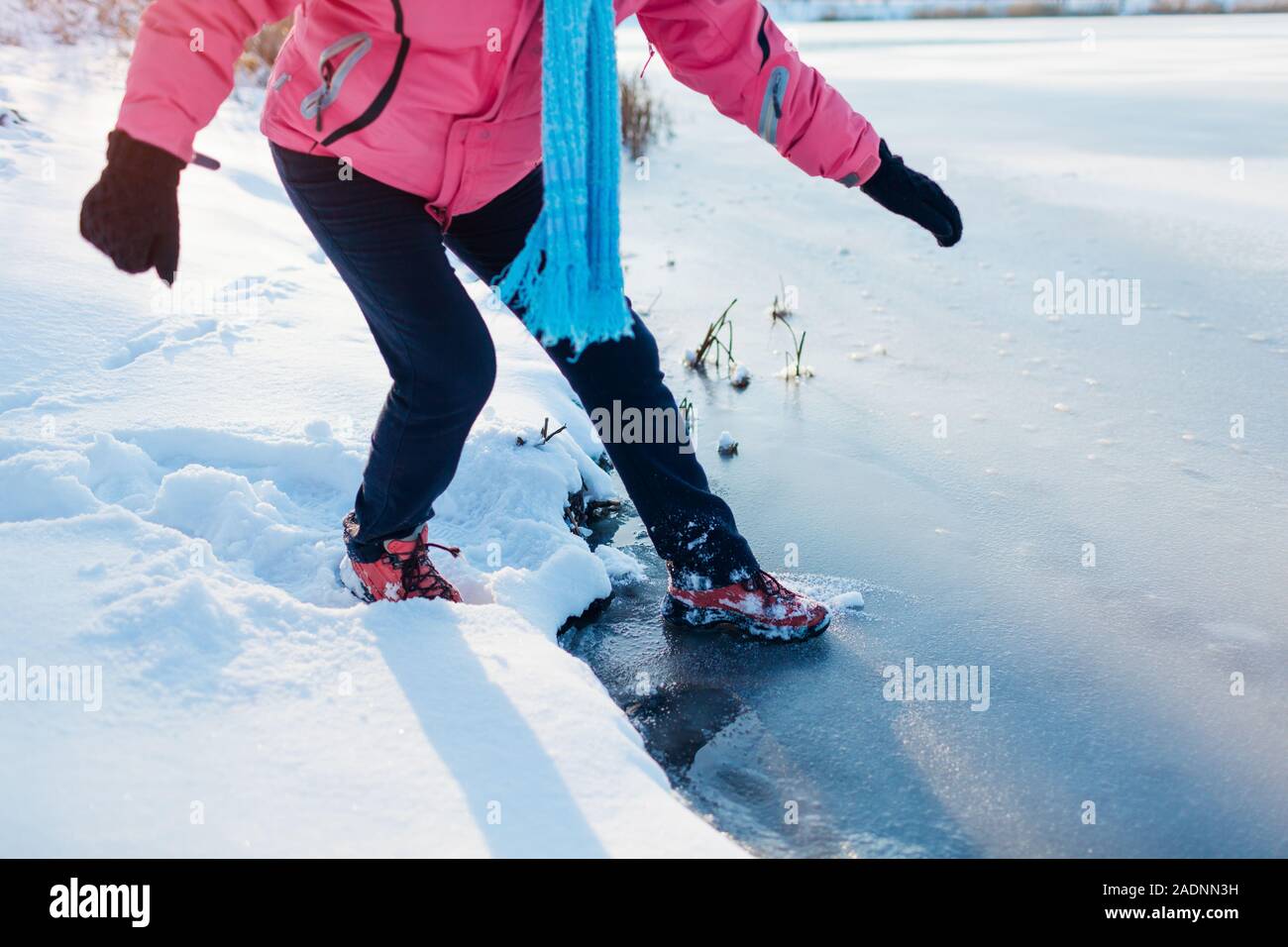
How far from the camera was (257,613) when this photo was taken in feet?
5.52

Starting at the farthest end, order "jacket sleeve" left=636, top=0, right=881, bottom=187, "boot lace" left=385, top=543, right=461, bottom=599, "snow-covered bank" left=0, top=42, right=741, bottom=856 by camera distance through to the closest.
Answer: "boot lace" left=385, top=543, right=461, bottom=599 → "jacket sleeve" left=636, top=0, right=881, bottom=187 → "snow-covered bank" left=0, top=42, right=741, bottom=856

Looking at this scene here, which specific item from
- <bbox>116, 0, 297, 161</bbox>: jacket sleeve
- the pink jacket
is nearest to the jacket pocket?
the pink jacket

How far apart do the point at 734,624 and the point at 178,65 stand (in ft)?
4.51

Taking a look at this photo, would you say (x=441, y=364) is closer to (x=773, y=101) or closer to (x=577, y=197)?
(x=577, y=197)

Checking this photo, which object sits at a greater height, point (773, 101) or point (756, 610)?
point (773, 101)

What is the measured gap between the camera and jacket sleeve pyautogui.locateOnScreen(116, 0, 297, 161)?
1335 millimetres

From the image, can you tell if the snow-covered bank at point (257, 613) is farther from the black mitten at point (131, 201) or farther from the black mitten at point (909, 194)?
the black mitten at point (909, 194)

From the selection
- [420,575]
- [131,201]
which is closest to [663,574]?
[420,575]

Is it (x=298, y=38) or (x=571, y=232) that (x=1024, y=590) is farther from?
(x=298, y=38)

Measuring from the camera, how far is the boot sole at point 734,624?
2.03 m

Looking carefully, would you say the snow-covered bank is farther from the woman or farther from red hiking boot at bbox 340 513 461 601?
the woman
